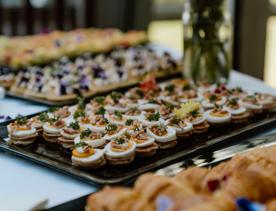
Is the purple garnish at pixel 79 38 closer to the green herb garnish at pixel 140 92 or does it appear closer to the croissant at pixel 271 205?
the green herb garnish at pixel 140 92

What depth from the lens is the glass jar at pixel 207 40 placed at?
2467 millimetres

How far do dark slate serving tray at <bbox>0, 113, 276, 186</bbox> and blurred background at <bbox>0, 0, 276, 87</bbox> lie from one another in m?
2.11

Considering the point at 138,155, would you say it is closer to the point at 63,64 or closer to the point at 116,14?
the point at 63,64

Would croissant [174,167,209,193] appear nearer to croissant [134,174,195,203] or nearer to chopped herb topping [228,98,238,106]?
croissant [134,174,195,203]

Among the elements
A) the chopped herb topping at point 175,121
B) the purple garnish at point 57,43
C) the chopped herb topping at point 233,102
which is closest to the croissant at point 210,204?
the chopped herb topping at point 175,121

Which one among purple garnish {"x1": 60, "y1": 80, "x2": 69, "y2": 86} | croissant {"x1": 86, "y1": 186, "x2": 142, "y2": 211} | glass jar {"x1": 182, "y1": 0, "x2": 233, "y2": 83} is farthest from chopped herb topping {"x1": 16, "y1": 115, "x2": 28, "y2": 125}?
glass jar {"x1": 182, "y1": 0, "x2": 233, "y2": 83}

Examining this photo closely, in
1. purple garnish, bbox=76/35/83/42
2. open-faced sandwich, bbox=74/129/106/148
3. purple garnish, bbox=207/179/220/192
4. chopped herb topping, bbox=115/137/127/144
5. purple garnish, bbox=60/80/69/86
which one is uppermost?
purple garnish, bbox=76/35/83/42

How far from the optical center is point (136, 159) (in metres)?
1.67

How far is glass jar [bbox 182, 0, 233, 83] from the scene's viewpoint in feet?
8.09

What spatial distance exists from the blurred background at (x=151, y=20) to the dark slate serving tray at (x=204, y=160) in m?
2.38

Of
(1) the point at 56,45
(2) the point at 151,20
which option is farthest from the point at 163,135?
(2) the point at 151,20

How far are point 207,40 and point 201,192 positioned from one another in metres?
1.45

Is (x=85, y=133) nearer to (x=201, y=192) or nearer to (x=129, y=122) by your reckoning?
(x=129, y=122)

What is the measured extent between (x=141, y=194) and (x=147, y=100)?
1.09 m
